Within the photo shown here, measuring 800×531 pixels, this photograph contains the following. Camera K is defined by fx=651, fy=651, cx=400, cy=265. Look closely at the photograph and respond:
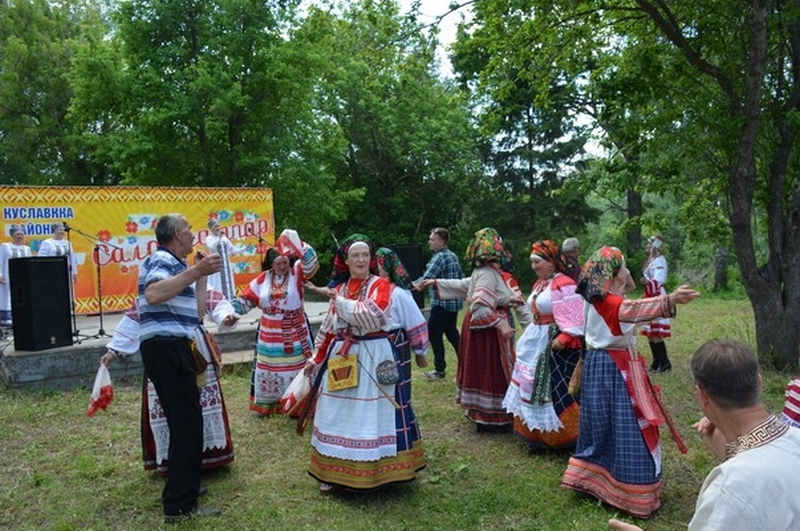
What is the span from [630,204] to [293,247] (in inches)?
692

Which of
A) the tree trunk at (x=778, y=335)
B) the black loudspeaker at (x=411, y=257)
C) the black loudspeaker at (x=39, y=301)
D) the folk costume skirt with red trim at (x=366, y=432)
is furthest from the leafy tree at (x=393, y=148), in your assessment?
the folk costume skirt with red trim at (x=366, y=432)

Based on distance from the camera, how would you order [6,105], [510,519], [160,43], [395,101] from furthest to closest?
[395,101] < [6,105] < [160,43] < [510,519]

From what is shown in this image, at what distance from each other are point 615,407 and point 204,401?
292 centimetres

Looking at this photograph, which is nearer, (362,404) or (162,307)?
(162,307)

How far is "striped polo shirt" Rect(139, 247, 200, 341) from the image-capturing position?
3982 mm

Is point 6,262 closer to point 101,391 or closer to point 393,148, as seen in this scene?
point 101,391

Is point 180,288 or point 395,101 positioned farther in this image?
point 395,101

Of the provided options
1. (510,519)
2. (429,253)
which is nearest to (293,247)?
(510,519)

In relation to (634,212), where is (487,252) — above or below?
below

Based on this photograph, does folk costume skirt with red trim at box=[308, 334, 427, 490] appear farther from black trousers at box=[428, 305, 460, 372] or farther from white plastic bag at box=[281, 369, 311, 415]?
black trousers at box=[428, 305, 460, 372]

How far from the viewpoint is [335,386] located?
4434 mm

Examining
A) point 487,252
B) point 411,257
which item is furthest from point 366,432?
point 411,257

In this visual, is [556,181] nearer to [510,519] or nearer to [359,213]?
[359,213]

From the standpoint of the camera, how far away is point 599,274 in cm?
403
